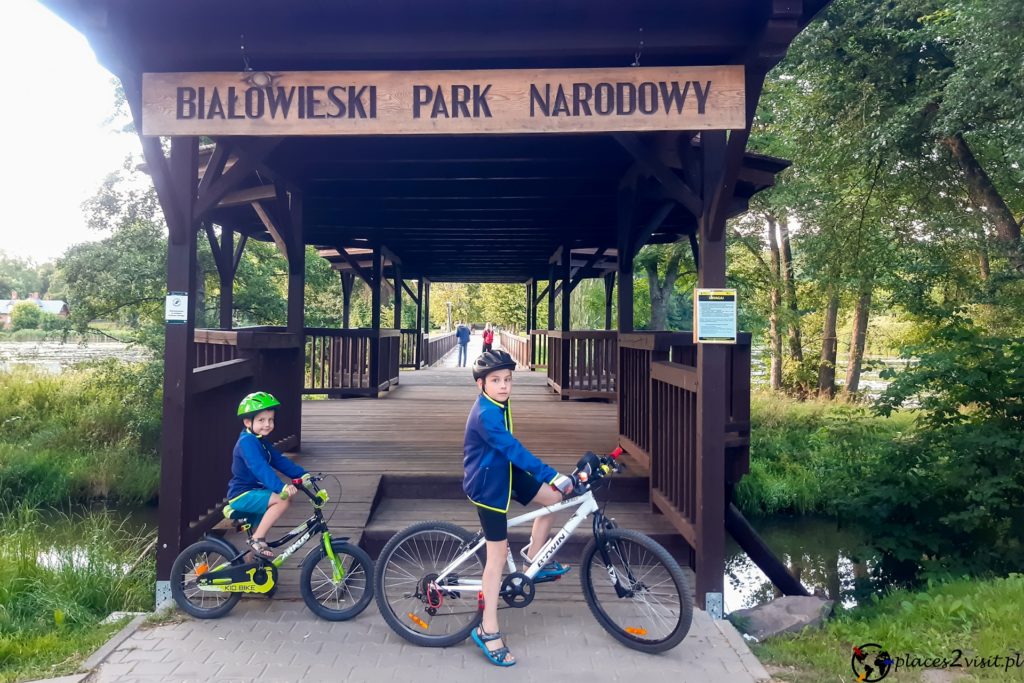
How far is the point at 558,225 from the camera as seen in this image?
33.7ft

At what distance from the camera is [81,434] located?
506 inches

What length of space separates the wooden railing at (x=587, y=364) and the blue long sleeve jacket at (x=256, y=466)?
7195mm

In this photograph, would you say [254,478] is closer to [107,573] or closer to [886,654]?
[107,573]

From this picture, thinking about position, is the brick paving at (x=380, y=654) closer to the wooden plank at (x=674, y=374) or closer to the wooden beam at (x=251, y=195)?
the wooden plank at (x=674, y=374)

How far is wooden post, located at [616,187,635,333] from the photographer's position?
7.22 m

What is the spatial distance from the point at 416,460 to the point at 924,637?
12.6ft

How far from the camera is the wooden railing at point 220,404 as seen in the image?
15.2ft

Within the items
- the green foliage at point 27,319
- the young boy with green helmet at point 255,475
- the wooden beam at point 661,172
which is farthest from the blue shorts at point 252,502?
the green foliage at point 27,319

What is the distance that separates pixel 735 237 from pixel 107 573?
17962 mm

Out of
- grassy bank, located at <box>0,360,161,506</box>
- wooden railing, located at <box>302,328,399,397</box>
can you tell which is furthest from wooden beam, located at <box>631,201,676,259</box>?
grassy bank, located at <box>0,360,161,506</box>

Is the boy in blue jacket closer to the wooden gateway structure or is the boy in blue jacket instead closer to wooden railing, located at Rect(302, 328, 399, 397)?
the wooden gateway structure

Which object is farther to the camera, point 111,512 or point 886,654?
point 111,512

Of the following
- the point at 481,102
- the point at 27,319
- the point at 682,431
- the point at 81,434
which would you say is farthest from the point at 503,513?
the point at 27,319

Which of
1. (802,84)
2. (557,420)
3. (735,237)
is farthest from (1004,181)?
(557,420)
